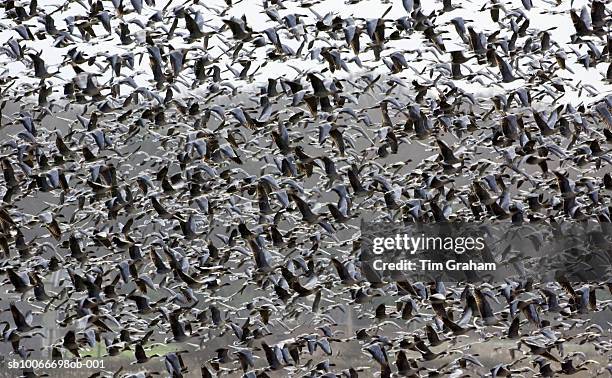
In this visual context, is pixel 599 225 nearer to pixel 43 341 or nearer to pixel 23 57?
pixel 23 57

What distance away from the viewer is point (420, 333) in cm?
1147

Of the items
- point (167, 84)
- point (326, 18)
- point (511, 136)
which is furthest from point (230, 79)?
point (511, 136)

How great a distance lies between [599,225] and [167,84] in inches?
227

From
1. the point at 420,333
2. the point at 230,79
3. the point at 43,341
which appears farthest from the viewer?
the point at 43,341

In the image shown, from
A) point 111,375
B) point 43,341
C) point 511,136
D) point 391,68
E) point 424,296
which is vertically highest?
point 391,68

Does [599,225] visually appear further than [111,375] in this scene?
→ Yes

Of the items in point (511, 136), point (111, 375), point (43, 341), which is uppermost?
point (511, 136)

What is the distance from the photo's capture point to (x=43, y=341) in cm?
1692

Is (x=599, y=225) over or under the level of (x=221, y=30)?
under

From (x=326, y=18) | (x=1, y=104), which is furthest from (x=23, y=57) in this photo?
(x=326, y=18)

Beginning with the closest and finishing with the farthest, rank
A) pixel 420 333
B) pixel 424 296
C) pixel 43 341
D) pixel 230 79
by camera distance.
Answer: pixel 424 296 → pixel 420 333 → pixel 230 79 → pixel 43 341

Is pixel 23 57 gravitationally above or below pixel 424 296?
above

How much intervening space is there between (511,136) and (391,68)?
1543 mm

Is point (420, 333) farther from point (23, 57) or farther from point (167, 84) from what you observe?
point (23, 57)
